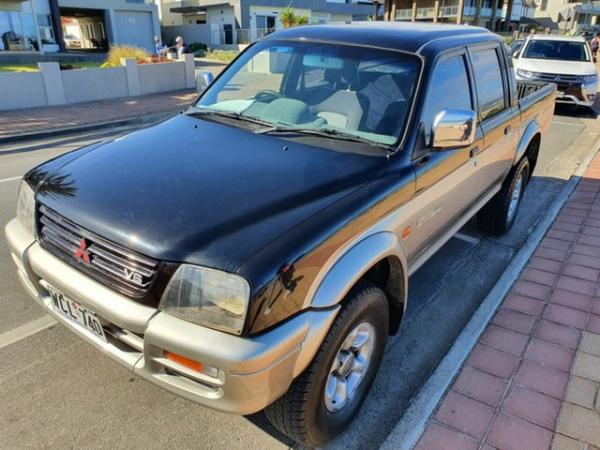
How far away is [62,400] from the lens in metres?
2.58

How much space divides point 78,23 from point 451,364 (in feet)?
145

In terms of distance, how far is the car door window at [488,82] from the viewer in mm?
3635

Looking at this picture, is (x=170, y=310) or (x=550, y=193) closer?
(x=170, y=310)

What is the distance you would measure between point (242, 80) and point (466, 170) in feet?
5.80

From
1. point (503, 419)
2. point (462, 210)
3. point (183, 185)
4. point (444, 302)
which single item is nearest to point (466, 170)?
point (462, 210)

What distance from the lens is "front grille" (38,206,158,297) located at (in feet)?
6.33

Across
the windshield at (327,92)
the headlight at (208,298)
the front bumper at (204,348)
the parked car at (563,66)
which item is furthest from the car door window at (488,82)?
the parked car at (563,66)

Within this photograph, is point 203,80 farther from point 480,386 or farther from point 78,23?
point 78,23

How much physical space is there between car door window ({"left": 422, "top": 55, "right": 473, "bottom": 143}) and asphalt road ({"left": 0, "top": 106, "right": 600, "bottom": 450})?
4.69 feet

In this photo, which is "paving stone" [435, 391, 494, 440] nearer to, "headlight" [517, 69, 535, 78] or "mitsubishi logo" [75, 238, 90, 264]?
"mitsubishi logo" [75, 238, 90, 264]

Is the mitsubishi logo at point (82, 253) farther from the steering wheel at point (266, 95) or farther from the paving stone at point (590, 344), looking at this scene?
the paving stone at point (590, 344)

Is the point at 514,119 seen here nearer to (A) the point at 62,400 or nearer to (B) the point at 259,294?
(B) the point at 259,294

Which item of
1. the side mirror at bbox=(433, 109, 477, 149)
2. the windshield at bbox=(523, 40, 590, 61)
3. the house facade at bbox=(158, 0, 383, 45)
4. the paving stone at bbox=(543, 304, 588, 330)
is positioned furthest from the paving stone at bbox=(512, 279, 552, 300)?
the house facade at bbox=(158, 0, 383, 45)

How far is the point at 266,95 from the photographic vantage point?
3.30 metres
